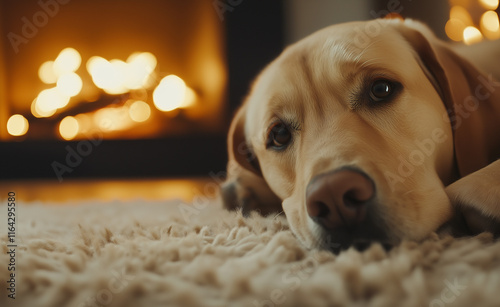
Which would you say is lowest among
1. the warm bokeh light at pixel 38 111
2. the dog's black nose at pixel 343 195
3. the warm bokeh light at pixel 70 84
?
the dog's black nose at pixel 343 195

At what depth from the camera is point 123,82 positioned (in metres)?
4.69

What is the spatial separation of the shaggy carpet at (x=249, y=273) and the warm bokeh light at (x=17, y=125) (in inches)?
157

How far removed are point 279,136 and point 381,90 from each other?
40 centimetres

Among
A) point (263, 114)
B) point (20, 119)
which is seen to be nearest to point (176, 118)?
point (20, 119)

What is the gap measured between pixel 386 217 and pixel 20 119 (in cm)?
481

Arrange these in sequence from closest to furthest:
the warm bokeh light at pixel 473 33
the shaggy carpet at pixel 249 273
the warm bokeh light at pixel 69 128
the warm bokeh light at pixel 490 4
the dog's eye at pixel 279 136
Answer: the shaggy carpet at pixel 249 273 → the dog's eye at pixel 279 136 → the warm bokeh light at pixel 490 4 → the warm bokeh light at pixel 473 33 → the warm bokeh light at pixel 69 128

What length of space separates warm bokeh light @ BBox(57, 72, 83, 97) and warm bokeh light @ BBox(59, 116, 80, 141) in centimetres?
30

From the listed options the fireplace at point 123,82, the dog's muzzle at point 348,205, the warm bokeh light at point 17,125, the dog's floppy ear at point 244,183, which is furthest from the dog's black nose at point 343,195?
the warm bokeh light at point 17,125

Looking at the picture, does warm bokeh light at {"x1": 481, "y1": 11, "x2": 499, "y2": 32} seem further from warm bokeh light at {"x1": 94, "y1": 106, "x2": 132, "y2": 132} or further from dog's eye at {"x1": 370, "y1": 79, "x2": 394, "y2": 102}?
warm bokeh light at {"x1": 94, "y1": 106, "x2": 132, "y2": 132}

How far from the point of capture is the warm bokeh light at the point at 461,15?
11.2 feet

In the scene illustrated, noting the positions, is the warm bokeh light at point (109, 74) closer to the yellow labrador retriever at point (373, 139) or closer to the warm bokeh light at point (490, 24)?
the yellow labrador retriever at point (373, 139)

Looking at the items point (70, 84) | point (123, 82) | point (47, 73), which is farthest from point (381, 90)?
point (47, 73)

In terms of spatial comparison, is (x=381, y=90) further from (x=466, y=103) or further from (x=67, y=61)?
(x=67, y=61)

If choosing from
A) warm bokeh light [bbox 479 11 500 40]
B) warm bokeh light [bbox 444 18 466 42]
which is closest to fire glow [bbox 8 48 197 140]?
warm bokeh light [bbox 444 18 466 42]
